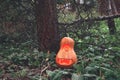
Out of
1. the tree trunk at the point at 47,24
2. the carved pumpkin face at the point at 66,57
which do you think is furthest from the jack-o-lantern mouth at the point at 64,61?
the tree trunk at the point at 47,24

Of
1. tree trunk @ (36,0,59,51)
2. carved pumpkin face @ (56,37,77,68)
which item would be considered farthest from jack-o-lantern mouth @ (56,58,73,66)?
tree trunk @ (36,0,59,51)

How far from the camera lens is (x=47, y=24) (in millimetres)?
5527

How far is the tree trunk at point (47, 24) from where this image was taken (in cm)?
552

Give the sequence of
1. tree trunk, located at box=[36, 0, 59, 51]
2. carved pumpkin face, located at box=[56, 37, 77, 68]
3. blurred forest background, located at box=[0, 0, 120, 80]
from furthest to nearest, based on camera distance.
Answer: tree trunk, located at box=[36, 0, 59, 51], carved pumpkin face, located at box=[56, 37, 77, 68], blurred forest background, located at box=[0, 0, 120, 80]

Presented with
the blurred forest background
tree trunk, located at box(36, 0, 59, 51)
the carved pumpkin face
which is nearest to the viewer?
the blurred forest background

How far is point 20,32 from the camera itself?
273 inches

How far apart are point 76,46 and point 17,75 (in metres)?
1.63

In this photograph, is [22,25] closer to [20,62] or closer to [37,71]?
[20,62]

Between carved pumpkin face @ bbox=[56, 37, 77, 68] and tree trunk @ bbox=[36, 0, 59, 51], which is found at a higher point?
tree trunk @ bbox=[36, 0, 59, 51]

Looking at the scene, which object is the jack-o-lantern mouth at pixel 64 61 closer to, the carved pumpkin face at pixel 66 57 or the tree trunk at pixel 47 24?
the carved pumpkin face at pixel 66 57

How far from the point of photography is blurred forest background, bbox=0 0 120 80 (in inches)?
178

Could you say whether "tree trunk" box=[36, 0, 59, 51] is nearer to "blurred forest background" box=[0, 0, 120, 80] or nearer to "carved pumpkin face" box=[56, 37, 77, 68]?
"blurred forest background" box=[0, 0, 120, 80]

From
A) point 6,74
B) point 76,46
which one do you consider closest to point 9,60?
point 6,74

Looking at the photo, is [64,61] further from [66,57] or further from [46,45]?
[46,45]
